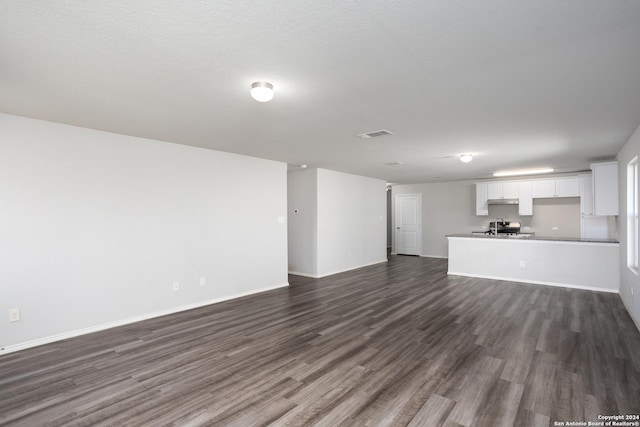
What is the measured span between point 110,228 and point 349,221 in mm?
5254

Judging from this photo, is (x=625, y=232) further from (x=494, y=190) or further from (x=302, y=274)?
(x=302, y=274)

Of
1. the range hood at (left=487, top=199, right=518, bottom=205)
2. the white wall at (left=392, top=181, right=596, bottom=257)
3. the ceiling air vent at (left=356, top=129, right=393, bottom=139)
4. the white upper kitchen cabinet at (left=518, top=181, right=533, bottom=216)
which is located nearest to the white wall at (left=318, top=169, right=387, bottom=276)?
the white wall at (left=392, top=181, right=596, bottom=257)

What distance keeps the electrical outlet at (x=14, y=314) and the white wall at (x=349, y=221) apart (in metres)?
4.91

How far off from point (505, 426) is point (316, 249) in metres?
5.15

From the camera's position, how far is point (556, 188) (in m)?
7.95

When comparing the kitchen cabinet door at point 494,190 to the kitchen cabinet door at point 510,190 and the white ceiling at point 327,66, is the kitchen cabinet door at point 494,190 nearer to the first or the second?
the kitchen cabinet door at point 510,190

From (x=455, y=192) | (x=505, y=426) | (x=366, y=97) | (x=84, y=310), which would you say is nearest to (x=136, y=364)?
(x=84, y=310)

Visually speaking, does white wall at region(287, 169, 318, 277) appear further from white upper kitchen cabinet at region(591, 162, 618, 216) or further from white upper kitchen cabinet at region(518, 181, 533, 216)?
white upper kitchen cabinet at region(518, 181, 533, 216)

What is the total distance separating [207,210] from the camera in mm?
5051

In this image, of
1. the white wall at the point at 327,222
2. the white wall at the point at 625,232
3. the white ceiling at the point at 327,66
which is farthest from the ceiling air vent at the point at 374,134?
the white wall at the point at 625,232

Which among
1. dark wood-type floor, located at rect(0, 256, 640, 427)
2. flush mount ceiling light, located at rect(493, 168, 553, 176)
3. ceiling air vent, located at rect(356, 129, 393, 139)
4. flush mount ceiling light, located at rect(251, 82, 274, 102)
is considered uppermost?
flush mount ceiling light, located at rect(493, 168, 553, 176)

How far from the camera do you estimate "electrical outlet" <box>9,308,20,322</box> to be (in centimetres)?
331

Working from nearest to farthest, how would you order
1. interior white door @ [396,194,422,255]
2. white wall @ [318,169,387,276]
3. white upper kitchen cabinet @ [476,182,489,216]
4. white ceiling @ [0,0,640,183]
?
white ceiling @ [0,0,640,183], white wall @ [318,169,387,276], white upper kitchen cabinet @ [476,182,489,216], interior white door @ [396,194,422,255]

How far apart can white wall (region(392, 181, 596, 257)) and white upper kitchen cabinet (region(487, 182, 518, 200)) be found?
49cm
